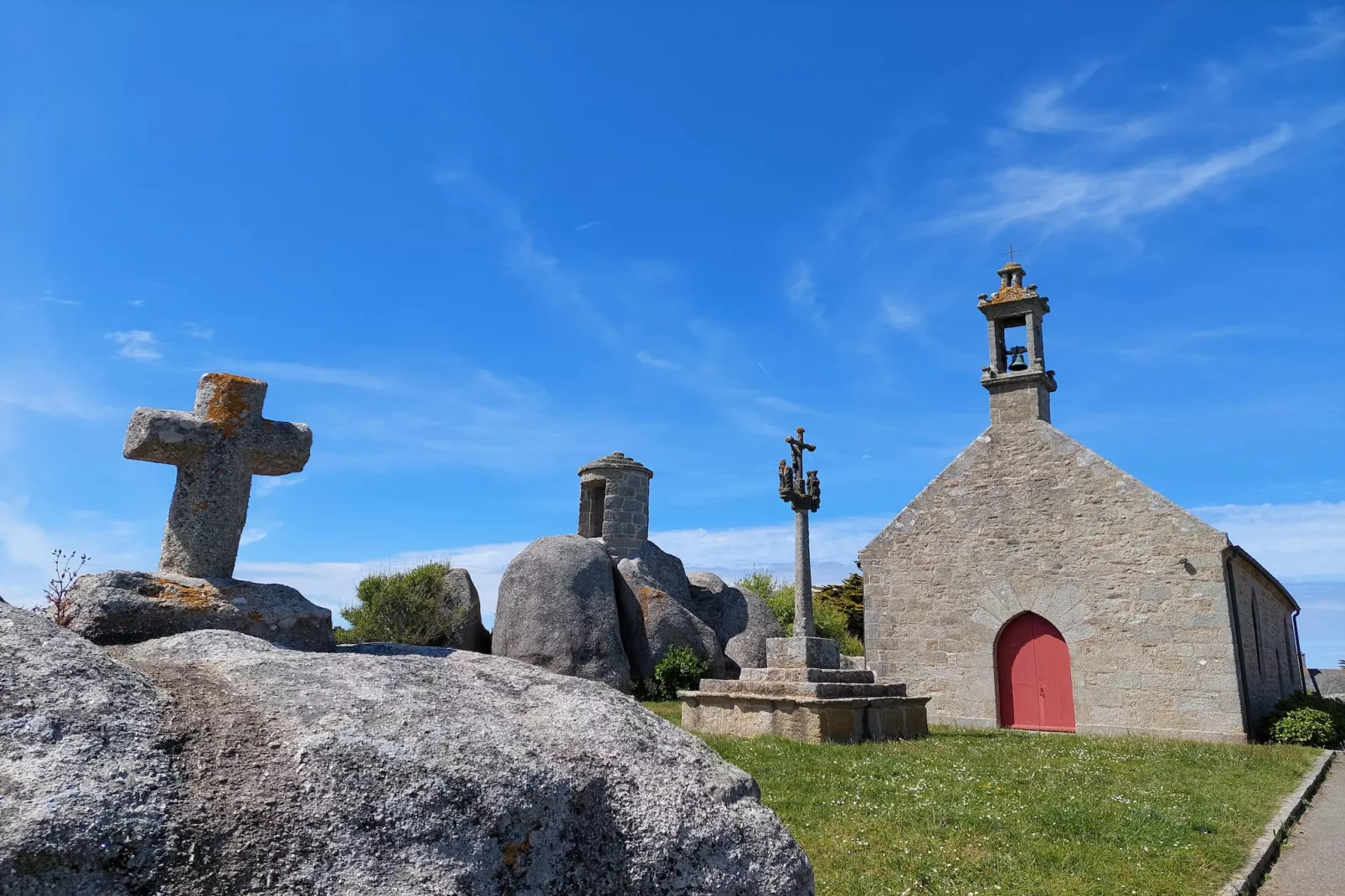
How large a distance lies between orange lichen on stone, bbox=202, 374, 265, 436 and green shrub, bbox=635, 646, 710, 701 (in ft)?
51.0

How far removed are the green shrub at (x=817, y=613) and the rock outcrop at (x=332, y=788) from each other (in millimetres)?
21559

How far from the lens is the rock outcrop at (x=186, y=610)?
288cm

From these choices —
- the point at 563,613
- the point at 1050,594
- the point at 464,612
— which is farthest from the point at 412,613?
the point at 1050,594

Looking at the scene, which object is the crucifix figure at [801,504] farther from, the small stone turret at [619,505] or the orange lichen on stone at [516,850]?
the orange lichen on stone at [516,850]

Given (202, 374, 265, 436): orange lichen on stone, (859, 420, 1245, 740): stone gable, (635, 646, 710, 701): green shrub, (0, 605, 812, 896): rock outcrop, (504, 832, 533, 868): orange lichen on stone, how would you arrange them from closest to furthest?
(0, 605, 812, 896): rock outcrop
(504, 832, 533, 868): orange lichen on stone
(202, 374, 265, 436): orange lichen on stone
(859, 420, 1245, 740): stone gable
(635, 646, 710, 701): green shrub

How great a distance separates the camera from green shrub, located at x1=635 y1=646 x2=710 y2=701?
60.5 feet

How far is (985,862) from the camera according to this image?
5.59 m

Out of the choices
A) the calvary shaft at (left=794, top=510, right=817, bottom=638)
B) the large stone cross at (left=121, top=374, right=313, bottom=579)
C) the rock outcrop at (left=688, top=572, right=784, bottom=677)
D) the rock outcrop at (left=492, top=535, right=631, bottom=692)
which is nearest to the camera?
the large stone cross at (left=121, top=374, right=313, bottom=579)

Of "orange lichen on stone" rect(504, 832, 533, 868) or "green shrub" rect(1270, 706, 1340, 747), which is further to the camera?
"green shrub" rect(1270, 706, 1340, 747)

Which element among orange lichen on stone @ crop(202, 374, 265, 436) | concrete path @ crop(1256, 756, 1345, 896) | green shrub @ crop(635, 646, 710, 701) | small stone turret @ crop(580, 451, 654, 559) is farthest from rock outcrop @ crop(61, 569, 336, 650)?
small stone turret @ crop(580, 451, 654, 559)

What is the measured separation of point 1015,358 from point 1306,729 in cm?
787

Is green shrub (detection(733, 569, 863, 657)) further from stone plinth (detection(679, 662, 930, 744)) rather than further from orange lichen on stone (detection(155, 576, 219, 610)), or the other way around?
orange lichen on stone (detection(155, 576, 219, 610))

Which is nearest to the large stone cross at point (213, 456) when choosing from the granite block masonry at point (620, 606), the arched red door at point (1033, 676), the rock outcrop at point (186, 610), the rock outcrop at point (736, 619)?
the rock outcrop at point (186, 610)

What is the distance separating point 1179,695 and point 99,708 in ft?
52.0
